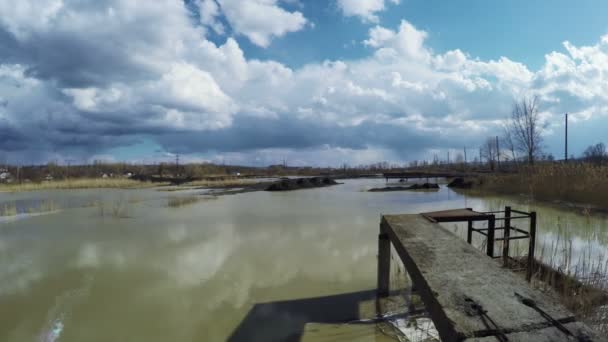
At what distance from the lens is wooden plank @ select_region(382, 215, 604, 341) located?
2256 mm

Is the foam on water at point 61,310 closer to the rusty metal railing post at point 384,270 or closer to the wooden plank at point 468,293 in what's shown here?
the rusty metal railing post at point 384,270

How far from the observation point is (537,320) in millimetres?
2312

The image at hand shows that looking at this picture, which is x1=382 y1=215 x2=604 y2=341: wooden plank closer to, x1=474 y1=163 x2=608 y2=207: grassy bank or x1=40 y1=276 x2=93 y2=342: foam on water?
x1=40 y1=276 x2=93 y2=342: foam on water

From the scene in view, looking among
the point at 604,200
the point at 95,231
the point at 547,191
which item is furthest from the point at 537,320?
the point at 547,191

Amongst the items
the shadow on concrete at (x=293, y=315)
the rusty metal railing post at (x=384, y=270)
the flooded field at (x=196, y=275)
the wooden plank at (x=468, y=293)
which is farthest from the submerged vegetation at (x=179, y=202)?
the wooden plank at (x=468, y=293)

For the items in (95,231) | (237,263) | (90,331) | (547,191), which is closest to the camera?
(90,331)

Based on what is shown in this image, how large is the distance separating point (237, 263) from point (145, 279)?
189cm

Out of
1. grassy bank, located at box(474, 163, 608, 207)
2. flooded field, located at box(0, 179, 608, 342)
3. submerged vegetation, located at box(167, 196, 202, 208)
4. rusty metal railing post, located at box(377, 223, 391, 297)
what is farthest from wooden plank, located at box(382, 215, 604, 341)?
submerged vegetation, located at box(167, 196, 202, 208)

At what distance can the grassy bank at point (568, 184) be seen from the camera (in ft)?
48.0

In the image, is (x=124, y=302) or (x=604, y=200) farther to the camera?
(x=604, y=200)

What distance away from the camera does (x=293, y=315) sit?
4.88 m

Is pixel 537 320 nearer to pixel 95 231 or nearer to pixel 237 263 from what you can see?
pixel 237 263

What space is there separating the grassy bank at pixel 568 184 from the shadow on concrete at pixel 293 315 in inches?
407

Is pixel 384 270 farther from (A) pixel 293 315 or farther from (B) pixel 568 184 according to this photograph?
(B) pixel 568 184
